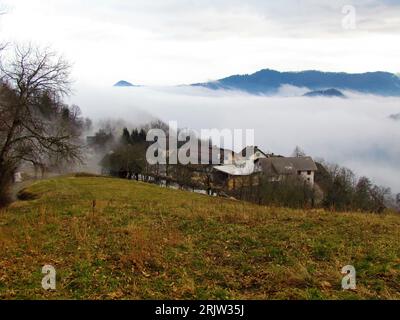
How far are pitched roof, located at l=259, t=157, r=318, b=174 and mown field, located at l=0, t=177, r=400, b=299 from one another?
272 feet

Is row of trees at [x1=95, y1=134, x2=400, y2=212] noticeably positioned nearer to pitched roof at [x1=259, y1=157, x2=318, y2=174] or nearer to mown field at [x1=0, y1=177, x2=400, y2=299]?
pitched roof at [x1=259, y1=157, x2=318, y2=174]

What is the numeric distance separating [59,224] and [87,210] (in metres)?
3.45

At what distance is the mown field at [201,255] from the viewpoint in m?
9.60

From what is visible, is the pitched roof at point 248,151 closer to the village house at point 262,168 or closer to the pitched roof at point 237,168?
the village house at point 262,168

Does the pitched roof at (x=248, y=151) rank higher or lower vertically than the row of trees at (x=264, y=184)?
higher

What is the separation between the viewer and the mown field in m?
9.60

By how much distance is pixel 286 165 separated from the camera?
108 m

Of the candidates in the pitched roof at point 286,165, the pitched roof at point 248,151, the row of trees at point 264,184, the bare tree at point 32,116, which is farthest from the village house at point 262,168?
the bare tree at point 32,116

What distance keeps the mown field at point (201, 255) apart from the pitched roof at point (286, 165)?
82801 millimetres

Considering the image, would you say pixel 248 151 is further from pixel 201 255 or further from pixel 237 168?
pixel 201 255

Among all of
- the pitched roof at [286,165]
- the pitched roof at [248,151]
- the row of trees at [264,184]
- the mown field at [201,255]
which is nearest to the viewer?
the mown field at [201,255]

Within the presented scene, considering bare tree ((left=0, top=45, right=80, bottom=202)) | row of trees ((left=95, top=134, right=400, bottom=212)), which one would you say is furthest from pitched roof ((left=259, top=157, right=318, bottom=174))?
bare tree ((left=0, top=45, right=80, bottom=202))

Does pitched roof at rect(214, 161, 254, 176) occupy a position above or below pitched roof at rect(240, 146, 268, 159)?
below
